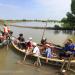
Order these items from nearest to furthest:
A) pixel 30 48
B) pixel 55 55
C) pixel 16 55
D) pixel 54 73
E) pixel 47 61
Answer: pixel 54 73
pixel 47 61
pixel 55 55
pixel 30 48
pixel 16 55

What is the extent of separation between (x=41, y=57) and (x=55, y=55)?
133 cm

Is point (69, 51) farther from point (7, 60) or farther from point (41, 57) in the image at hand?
point (7, 60)

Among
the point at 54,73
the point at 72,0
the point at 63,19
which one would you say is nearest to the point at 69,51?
the point at 54,73

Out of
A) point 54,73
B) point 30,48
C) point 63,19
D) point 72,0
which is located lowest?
point 54,73

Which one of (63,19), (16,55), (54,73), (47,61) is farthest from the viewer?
(63,19)

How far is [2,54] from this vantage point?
65.7ft

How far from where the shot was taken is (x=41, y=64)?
1555 centimetres

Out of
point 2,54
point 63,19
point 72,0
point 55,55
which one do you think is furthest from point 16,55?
point 63,19

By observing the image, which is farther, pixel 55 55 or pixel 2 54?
pixel 2 54

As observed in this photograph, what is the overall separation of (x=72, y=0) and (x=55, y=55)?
177ft

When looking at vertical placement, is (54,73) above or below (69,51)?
below

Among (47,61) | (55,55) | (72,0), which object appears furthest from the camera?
(72,0)

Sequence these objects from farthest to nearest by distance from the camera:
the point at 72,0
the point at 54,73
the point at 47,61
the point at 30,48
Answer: the point at 72,0
the point at 30,48
the point at 47,61
the point at 54,73

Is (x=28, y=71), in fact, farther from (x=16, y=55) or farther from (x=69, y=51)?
(x=16, y=55)
